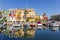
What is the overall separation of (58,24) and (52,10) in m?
0.19

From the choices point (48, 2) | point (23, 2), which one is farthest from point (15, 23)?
point (48, 2)

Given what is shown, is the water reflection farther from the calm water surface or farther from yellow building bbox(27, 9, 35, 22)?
yellow building bbox(27, 9, 35, 22)

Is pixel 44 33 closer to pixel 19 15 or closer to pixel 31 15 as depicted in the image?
pixel 31 15

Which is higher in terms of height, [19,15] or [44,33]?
[19,15]

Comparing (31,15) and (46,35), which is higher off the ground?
(31,15)

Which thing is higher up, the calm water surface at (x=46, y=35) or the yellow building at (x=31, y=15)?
the yellow building at (x=31, y=15)

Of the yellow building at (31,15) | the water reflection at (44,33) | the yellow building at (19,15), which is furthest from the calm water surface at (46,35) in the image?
the yellow building at (19,15)

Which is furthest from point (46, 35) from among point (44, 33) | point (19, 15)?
point (19, 15)

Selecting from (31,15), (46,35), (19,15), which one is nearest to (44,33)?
(46,35)

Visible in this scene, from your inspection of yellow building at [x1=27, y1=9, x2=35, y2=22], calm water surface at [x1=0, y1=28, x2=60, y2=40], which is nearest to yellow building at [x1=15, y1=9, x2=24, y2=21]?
yellow building at [x1=27, y1=9, x2=35, y2=22]

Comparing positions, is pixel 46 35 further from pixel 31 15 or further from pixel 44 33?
pixel 31 15

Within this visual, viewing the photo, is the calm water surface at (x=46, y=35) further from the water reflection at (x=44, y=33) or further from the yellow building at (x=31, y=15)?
the yellow building at (x=31, y=15)

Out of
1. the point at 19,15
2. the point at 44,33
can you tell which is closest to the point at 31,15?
the point at 19,15

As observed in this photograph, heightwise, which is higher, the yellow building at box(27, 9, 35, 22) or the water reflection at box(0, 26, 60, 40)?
the yellow building at box(27, 9, 35, 22)
